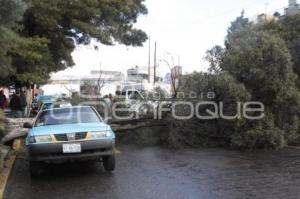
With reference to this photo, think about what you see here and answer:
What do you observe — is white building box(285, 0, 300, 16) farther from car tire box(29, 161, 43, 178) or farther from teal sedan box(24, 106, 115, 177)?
car tire box(29, 161, 43, 178)

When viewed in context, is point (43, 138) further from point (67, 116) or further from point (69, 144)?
point (67, 116)

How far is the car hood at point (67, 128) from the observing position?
977cm

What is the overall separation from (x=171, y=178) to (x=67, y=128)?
2.39m

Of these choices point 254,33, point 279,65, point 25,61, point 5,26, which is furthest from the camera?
point 25,61

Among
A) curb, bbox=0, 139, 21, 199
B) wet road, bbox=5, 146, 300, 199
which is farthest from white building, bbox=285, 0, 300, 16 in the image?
curb, bbox=0, 139, 21, 199

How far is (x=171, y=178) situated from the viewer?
9.60m

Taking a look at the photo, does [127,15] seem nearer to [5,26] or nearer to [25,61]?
[25,61]

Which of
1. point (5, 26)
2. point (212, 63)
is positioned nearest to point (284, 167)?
point (212, 63)

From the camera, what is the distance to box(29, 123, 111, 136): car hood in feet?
32.1

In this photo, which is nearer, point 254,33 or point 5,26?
point 5,26

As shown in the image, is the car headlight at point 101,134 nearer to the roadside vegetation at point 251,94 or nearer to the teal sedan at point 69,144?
the teal sedan at point 69,144

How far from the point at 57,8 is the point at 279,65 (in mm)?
12156

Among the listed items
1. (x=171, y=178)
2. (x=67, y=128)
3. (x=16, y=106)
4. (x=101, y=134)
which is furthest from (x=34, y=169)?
(x=16, y=106)

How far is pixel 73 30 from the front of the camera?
83.7ft
